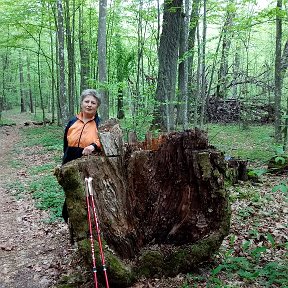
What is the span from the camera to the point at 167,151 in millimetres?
4383

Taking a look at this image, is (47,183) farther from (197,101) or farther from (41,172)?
(197,101)

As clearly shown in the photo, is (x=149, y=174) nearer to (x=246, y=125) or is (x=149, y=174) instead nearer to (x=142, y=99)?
(x=142, y=99)

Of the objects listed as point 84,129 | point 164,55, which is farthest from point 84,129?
point 164,55

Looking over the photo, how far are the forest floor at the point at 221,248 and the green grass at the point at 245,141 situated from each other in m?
2.10

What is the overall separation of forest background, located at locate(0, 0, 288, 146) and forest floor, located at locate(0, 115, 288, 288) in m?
3.79

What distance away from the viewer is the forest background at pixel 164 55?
36.1 ft

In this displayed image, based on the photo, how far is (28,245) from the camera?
5738 millimetres

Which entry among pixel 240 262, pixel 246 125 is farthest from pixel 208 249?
pixel 246 125

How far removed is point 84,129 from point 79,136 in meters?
0.12

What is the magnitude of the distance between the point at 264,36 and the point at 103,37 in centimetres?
3097

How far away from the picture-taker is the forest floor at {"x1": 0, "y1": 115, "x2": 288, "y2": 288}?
4.08 m

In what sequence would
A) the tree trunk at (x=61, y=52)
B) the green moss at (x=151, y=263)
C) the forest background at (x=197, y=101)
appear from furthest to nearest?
the tree trunk at (x=61, y=52), the forest background at (x=197, y=101), the green moss at (x=151, y=263)

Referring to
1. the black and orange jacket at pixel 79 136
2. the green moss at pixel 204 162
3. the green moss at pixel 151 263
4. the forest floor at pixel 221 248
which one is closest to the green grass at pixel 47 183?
the forest floor at pixel 221 248

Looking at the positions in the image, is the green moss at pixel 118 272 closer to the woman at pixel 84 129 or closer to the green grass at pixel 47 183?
the woman at pixel 84 129
